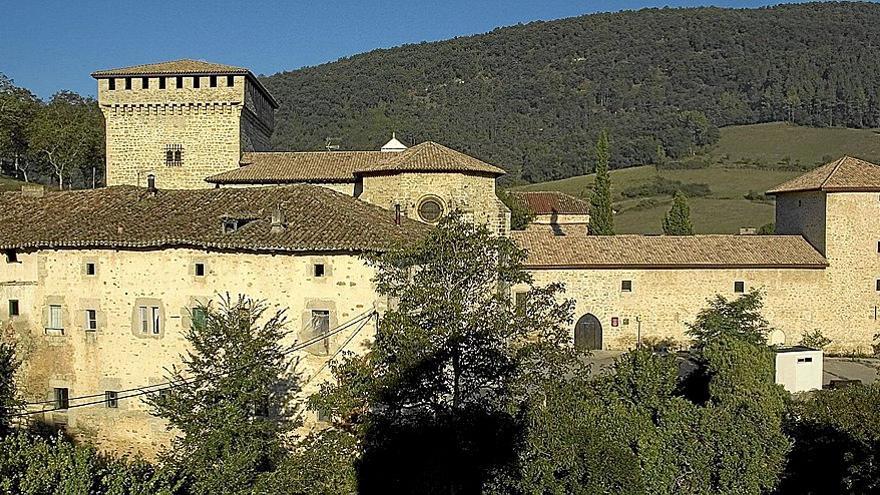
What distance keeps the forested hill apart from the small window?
75.9 m

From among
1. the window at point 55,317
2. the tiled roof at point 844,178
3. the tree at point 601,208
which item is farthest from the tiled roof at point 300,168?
the tree at point 601,208

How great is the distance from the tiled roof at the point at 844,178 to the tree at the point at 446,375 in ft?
74.4

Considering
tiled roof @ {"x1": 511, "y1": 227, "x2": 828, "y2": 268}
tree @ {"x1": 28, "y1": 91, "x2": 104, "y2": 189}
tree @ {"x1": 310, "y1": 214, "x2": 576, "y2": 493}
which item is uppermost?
tree @ {"x1": 28, "y1": 91, "x2": 104, "y2": 189}

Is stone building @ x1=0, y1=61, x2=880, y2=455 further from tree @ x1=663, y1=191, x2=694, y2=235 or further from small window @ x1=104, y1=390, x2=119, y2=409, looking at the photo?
tree @ x1=663, y1=191, x2=694, y2=235

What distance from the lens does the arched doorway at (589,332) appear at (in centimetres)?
3325

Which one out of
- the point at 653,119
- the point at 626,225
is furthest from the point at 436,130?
the point at 626,225

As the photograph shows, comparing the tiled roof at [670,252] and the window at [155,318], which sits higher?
the tiled roof at [670,252]

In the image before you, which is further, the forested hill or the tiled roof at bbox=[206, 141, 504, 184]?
the forested hill

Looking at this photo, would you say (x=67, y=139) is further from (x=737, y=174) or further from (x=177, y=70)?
(x=737, y=174)

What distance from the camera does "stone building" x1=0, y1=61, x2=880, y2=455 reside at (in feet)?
66.7

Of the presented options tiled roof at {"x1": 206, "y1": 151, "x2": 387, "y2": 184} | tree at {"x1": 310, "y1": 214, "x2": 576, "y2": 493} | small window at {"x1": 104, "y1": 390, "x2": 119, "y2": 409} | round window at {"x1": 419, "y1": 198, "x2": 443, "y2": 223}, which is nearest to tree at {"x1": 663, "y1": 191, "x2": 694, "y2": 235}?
tiled roof at {"x1": 206, "y1": 151, "x2": 387, "y2": 184}

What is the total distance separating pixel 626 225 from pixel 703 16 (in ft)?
359

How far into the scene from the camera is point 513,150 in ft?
378

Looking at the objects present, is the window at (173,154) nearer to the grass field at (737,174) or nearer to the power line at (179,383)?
the power line at (179,383)
